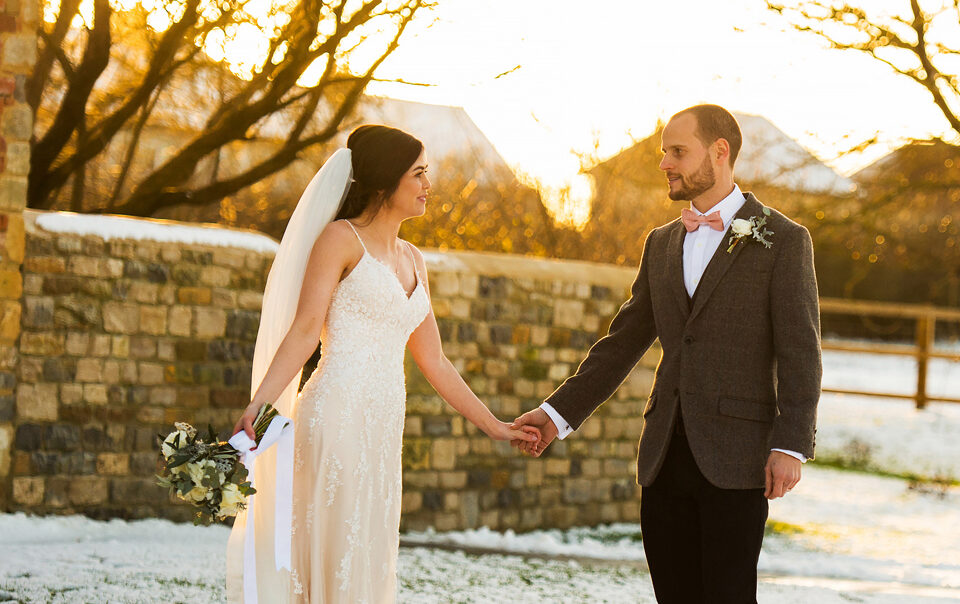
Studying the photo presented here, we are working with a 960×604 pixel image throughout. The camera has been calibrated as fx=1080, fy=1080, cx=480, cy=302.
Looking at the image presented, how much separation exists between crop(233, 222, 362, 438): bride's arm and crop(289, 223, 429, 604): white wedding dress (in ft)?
0.22

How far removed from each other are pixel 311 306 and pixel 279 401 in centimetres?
33

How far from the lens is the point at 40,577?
5340 mm

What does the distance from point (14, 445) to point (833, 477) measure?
869 centimetres

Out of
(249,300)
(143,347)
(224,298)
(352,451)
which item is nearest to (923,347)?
(249,300)

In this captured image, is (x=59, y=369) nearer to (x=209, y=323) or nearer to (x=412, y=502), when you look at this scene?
(x=209, y=323)

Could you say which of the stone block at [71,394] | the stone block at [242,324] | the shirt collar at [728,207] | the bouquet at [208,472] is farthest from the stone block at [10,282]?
the shirt collar at [728,207]

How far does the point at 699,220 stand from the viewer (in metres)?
3.26

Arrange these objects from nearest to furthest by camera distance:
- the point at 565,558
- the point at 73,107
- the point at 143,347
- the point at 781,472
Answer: the point at 781,472
the point at 143,347
the point at 565,558
the point at 73,107

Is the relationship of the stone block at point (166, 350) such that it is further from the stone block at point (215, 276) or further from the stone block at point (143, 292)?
the stone block at point (215, 276)

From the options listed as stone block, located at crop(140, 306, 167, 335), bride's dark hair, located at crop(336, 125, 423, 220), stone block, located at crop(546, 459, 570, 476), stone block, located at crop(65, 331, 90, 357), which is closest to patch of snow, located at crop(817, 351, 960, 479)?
stone block, located at crop(546, 459, 570, 476)

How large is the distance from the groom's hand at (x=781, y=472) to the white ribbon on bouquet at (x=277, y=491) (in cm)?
135

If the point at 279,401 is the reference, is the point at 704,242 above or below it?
above

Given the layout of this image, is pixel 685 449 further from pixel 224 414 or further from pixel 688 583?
pixel 224 414

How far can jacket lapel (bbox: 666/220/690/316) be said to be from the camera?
3.23m
